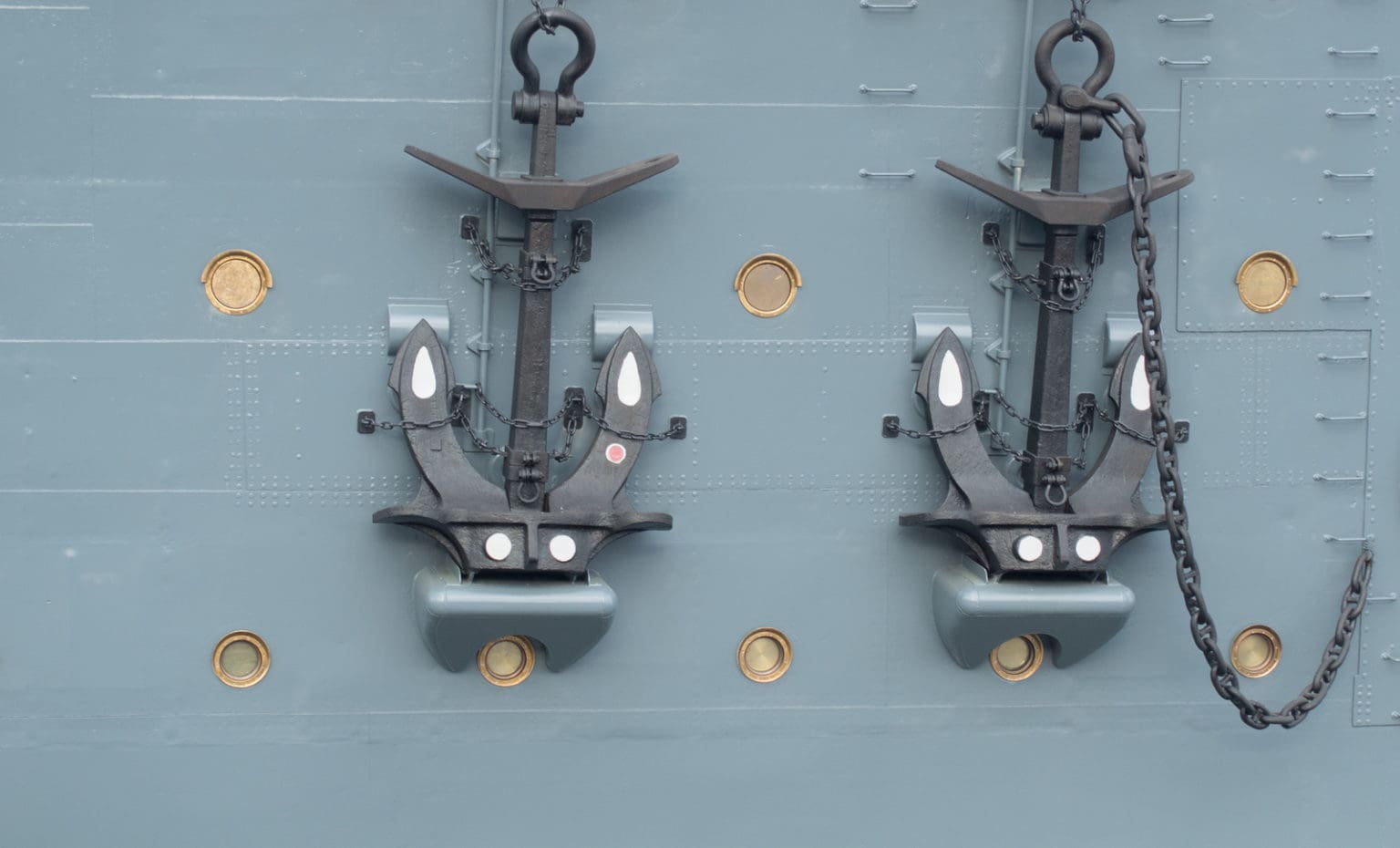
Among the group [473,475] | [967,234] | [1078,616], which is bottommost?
[1078,616]

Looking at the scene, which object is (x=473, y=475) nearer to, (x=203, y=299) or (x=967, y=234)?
(x=203, y=299)

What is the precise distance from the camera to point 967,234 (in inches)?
179

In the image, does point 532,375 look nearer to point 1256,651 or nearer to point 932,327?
point 932,327

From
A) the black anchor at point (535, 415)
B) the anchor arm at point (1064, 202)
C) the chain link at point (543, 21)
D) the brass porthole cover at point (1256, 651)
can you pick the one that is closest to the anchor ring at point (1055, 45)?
the anchor arm at point (1064, 202)

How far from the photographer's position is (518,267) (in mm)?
4344

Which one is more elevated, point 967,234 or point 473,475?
point 967,234

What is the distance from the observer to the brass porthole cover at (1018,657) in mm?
4656

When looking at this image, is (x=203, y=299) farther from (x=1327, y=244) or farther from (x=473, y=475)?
(x=1327, y=244)

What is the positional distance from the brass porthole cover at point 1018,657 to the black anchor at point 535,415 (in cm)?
113

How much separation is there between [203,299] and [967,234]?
2171 millimetres

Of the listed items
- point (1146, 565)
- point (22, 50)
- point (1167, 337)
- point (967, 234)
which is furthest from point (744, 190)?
point (22, 50)

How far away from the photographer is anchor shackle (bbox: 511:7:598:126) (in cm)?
416

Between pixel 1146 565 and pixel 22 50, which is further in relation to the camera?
pixel 1146 565

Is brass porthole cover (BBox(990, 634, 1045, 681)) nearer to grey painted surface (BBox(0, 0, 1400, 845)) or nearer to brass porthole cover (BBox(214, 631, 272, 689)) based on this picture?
grey painted surface (BBox(0, 0, 1400, 845))
